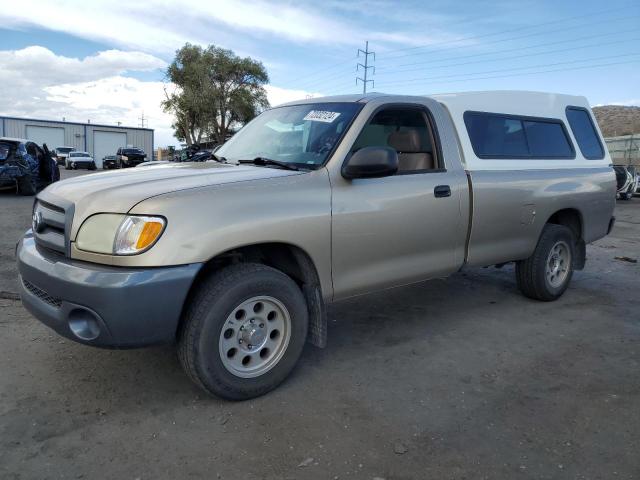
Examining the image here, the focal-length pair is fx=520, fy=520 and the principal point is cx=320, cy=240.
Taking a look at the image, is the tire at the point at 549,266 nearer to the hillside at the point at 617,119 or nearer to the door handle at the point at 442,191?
the door handle at the point at 442,191

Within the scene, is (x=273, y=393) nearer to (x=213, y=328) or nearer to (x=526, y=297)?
(x=213, y=328)

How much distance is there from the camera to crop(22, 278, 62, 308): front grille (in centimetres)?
278

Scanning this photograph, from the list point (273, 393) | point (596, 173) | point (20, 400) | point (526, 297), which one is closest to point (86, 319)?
point (20, 400)

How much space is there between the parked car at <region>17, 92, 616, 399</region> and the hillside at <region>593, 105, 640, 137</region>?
184 feet

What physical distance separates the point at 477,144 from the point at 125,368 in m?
3.22

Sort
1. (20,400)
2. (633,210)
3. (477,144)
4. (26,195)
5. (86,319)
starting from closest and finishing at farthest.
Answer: (86,319), (20,400), (477,144), (26,195), (633,210)

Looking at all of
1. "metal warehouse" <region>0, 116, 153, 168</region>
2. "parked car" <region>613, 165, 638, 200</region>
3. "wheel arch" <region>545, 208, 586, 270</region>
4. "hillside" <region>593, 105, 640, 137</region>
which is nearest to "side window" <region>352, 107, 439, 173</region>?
"wheel arch" <region>545, 208, 586, 270</region>

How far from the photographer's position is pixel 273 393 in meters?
3.20

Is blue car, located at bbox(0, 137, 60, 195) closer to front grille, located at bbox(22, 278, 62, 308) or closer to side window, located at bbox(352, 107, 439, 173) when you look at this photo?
front grille, located at bbox(22, 278, 62, 308)

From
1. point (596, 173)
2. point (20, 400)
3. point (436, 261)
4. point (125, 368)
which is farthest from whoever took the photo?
point (596, 173)

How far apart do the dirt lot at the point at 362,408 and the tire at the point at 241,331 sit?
0.17 m

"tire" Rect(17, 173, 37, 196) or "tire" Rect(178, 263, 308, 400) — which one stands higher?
"tire" Rect(17, 173, 37, 196)

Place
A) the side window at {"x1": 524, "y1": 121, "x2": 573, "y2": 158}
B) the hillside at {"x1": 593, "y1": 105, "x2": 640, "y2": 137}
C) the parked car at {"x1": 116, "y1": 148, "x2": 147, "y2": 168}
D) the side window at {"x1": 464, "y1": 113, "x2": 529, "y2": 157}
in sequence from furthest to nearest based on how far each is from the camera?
1. the hillside at {"x1": 593, "y1": 105, "x2": 640, "y2": 137}
2. the parked car at {"x1": 116, "y1": 148, "x2": 147, "y2": 168}
3. the side window at {"x1": 524, "y1": 121, "x2": 573, "y2": 158}
4. the side window at {"x1": 464, "y1": 113, "x2": 529, "y2": 157}

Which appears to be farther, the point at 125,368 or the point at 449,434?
the point at 125,368
